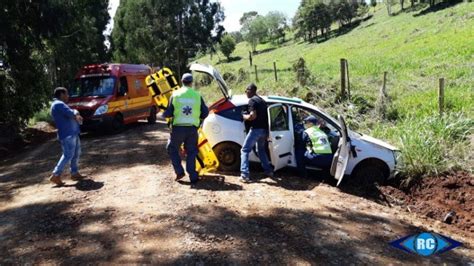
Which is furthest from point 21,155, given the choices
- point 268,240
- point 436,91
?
point 436,91

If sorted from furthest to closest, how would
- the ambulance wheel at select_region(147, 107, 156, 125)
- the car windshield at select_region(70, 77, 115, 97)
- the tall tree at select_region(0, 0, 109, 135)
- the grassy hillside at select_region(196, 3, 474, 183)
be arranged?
the ambulance wheel at select_region(147, 107, 156, 125)
the tall tree at select_region(0, 0, 109, 135)
the car windshield at select_region(70, 77, 115, 97)
the grassy hillside at select_region(196, 3, 474, 183)

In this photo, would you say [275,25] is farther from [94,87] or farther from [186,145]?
[186,145]

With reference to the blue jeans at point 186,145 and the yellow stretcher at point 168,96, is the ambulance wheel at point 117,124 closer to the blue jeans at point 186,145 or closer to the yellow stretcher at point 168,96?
the yellow stretcher at point 168,96

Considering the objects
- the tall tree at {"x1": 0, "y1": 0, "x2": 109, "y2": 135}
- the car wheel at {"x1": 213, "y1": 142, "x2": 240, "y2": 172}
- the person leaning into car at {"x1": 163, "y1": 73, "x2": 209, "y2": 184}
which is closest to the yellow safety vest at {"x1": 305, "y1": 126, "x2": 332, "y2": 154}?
the car wheel at {"x1": 213, "y1": 142, "x2": 240, "y2": 172}

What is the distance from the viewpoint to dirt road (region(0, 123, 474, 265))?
508 cm

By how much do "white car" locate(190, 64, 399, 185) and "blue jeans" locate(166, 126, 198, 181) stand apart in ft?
3.73

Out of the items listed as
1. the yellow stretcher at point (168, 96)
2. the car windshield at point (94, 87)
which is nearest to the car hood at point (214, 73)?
the yellow stretcher at point (168, 96)

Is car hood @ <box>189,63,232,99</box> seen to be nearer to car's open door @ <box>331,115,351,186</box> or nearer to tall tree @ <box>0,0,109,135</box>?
car's open door @ <box>331,115,351,186</box>

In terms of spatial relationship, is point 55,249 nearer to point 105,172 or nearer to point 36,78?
point 105,172

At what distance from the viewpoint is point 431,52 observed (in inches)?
1013

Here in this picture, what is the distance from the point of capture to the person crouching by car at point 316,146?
8430mm

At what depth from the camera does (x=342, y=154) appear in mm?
7938

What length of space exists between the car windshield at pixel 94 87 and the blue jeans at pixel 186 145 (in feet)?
23.4

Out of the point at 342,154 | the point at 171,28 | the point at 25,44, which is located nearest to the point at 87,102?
the point at 25,44
